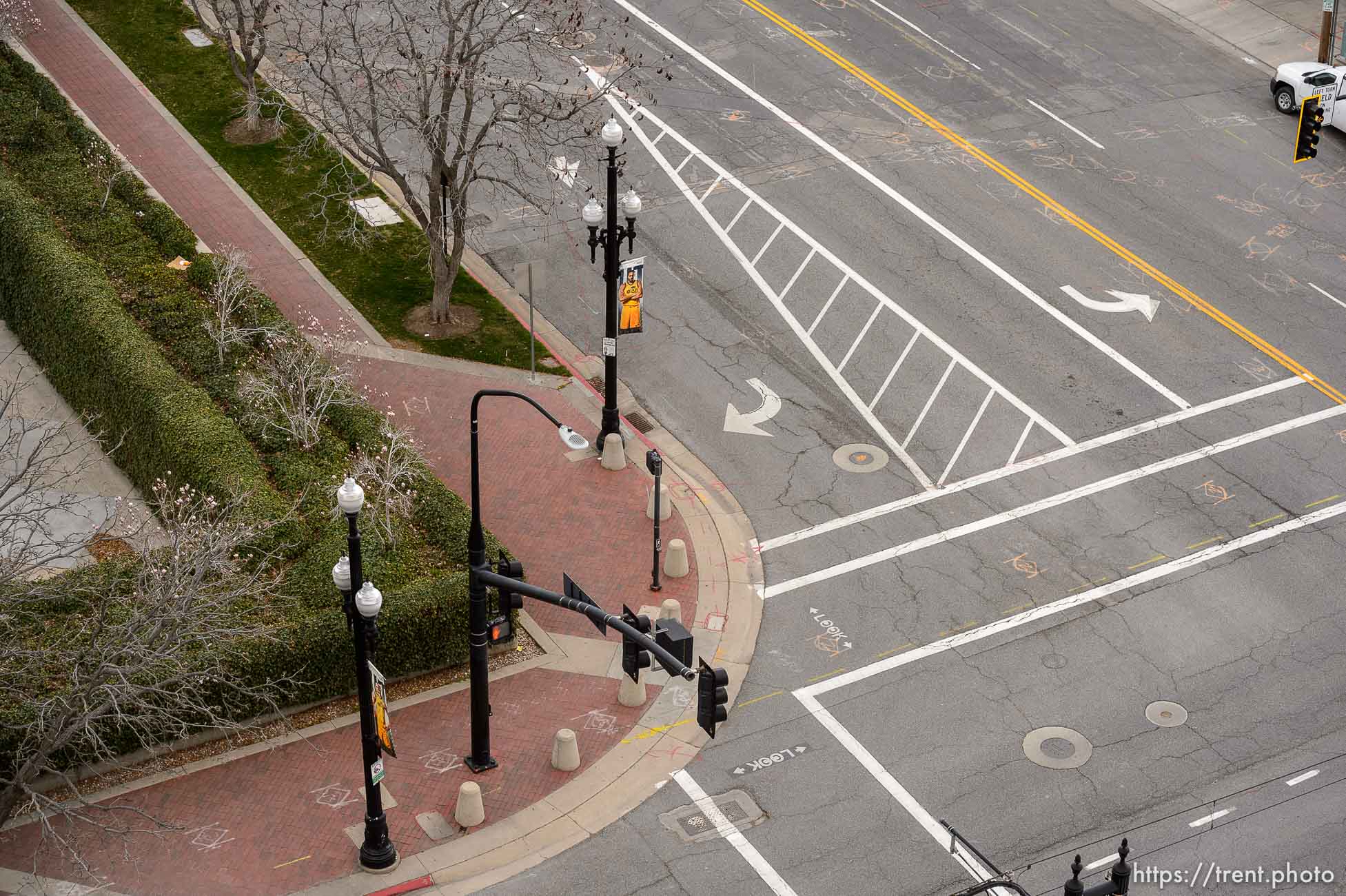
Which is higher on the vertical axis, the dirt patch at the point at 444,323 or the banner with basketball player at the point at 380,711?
the banner with basketball player at the point at 380,711

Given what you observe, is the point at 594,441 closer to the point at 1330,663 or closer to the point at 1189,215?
the point at 1330,663

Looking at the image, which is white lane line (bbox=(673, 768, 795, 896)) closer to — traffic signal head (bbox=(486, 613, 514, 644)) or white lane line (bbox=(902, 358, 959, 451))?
traffic signal head (bbox=(486, 613, 514, 644))

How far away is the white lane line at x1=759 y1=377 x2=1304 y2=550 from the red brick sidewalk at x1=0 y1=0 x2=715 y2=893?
223cm

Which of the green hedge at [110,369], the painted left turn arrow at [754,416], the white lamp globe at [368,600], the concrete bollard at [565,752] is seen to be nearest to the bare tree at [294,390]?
the green hedge at [110,369]

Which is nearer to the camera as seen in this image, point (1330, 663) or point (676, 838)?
point (676, 838)

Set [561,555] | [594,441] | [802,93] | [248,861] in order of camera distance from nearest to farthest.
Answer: [248,861], [561,555], [594,441], [802,93]

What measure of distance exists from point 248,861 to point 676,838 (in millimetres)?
5634

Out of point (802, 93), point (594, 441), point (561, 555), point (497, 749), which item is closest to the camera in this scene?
point (497, 749)

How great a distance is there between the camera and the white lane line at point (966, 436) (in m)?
30.2

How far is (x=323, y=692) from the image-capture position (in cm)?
2475

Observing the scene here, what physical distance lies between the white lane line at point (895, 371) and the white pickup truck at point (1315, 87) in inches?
523

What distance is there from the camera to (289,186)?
3803cm

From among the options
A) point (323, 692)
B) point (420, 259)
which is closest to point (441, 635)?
point (323, 692)

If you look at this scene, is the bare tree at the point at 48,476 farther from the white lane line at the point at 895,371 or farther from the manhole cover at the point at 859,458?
the white lane line at the point at 895,371
